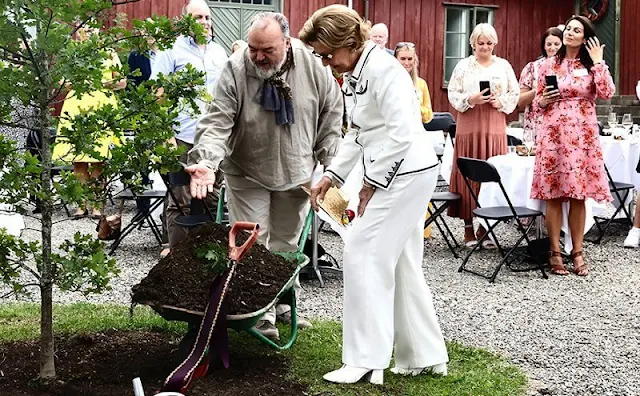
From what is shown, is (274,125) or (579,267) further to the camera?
(579,267)

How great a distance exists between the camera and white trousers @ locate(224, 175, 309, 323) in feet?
17.0

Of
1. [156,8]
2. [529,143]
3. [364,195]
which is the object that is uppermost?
[156,8]

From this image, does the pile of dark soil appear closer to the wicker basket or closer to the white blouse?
the wicker basket

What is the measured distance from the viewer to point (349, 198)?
6.64m

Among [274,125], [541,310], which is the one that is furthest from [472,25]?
[274,125]

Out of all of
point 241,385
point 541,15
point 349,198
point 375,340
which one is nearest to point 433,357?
point 375,340

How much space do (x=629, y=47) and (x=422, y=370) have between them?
1736cm

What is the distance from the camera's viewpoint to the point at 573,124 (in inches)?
292

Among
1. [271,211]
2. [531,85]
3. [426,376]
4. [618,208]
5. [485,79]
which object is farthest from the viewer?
[618,208]

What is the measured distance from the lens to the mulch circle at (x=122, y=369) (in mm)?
4094

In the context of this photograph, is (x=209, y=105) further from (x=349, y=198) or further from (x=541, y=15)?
(x=541, y=15)

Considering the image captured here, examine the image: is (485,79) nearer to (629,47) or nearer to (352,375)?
(352,375)

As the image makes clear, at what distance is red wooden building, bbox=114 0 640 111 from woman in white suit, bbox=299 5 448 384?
13999 mm

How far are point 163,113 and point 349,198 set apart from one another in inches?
113
